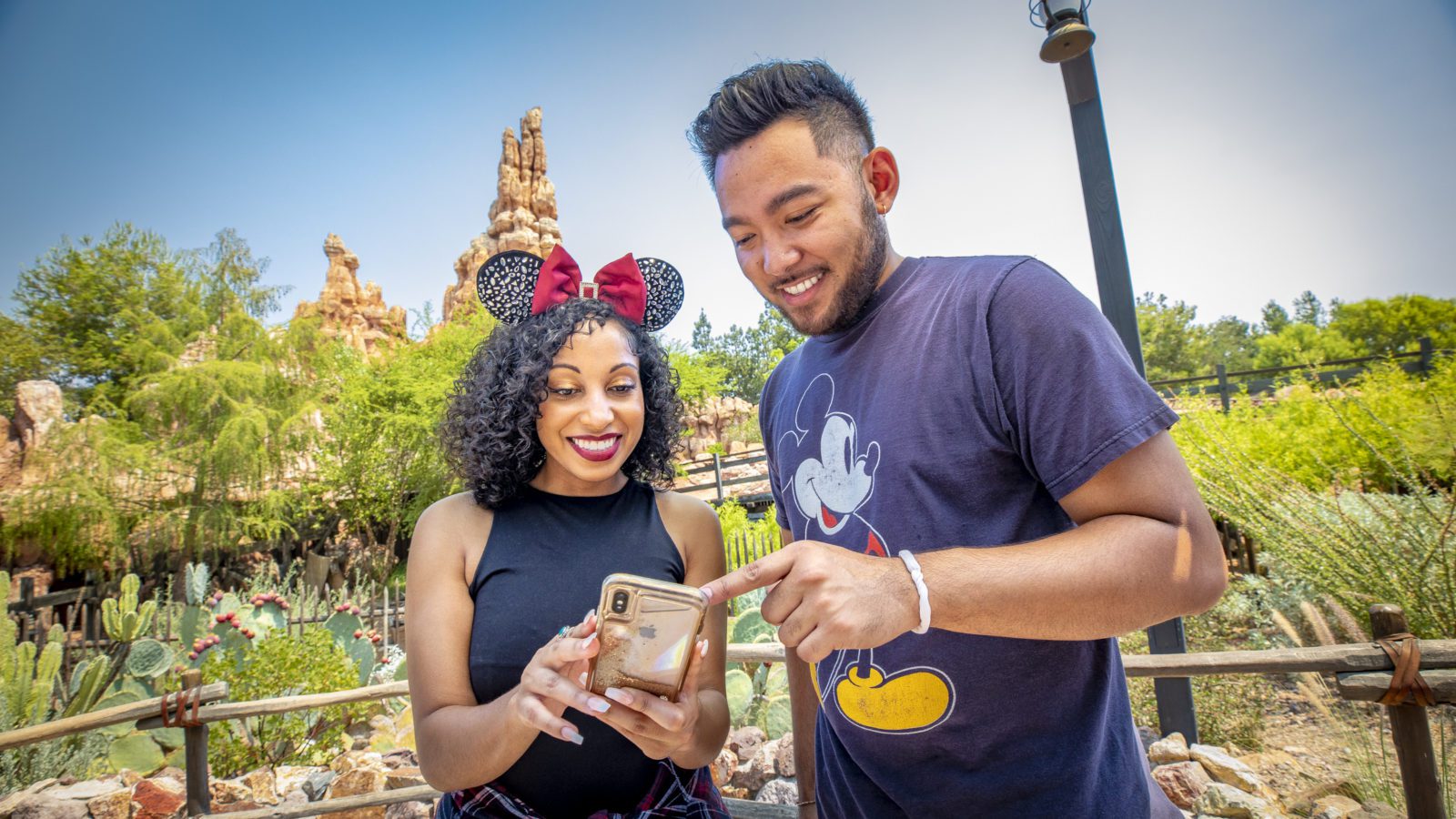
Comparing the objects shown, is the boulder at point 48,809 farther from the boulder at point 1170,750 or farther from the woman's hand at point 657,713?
the boulder at point 1170,750

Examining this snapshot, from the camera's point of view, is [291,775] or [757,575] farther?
[291,775]

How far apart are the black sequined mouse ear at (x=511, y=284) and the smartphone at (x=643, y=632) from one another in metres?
1.19

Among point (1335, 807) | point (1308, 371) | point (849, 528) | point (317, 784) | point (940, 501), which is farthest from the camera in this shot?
point (1308, 371)

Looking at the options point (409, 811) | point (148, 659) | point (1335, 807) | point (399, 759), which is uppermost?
point (148, 659)

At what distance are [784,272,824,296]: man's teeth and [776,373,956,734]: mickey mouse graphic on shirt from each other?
0.69 feet

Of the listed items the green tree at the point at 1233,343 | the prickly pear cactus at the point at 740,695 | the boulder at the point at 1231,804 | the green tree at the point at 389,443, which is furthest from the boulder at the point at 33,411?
the green tree at the point at 1233,343

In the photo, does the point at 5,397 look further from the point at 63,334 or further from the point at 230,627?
the point at 230,627

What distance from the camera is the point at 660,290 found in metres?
2.17

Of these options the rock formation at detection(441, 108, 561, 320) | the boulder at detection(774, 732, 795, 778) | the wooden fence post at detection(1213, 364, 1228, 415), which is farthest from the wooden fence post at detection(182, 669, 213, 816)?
the rock formation at detection(441, 108, 561, 320)

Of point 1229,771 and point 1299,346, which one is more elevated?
point 1299,346

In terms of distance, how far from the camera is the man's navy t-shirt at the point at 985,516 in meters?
1.09

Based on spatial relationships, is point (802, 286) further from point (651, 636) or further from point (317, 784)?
point (317, 784)

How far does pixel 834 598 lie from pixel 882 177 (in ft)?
3.41

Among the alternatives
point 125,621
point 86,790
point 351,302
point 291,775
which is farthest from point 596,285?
point 351,302
